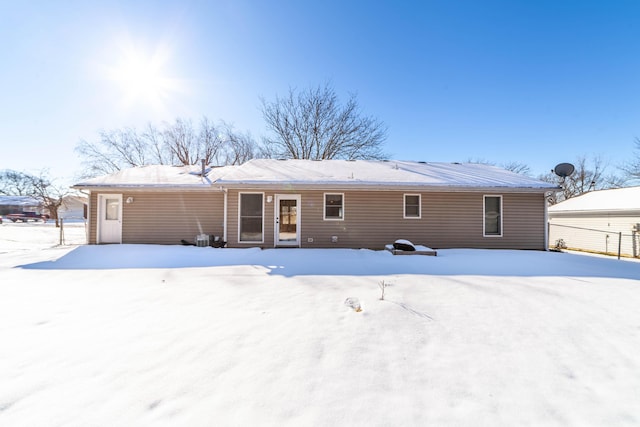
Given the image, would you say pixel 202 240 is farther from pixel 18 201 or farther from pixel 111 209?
pixel 18 201

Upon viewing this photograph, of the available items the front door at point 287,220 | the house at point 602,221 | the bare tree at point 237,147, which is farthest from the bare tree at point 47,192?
the house at point 602,221

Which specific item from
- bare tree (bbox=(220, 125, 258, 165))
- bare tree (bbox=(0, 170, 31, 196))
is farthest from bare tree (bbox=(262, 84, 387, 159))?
bare tree (bbox=(0, 170, 31, 196))

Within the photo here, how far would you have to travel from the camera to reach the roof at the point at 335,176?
8.04m

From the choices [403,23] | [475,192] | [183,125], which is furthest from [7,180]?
[475,192]

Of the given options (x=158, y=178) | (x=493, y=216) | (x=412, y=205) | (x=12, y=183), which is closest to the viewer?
(x=412, y=205)

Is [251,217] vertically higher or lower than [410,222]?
higher

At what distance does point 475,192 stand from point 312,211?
557 centimetres

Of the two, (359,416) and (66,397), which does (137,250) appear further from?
(359,416)

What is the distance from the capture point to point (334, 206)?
337 inches

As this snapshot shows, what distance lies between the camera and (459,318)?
300cm

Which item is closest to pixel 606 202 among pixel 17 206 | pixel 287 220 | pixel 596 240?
pixel 596 240

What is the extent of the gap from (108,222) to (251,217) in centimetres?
542

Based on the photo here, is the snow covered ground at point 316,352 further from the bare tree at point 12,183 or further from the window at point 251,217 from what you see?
the bare tree at point 12,183

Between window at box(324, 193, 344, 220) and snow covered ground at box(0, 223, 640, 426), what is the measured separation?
13.2 feet
